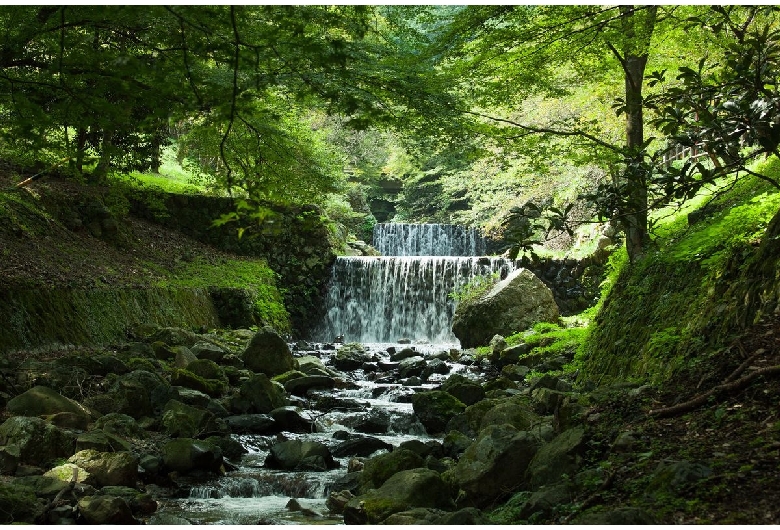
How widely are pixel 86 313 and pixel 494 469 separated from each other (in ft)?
26.1

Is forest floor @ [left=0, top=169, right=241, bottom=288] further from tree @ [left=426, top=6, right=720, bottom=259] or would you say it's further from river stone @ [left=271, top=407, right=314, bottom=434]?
tree @ [left=426, top=6, right=720, bottom=259]

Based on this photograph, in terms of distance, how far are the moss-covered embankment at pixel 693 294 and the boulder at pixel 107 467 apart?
15.2ft

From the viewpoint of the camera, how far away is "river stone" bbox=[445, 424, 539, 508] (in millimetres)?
4703

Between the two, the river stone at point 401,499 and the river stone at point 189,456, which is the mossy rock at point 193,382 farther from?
the river stone at point 401,499

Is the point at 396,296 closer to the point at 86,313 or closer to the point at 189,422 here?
the point at 86,313

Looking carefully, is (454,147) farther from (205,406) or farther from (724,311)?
(205,406)

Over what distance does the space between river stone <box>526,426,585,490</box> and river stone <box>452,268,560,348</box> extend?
916 centimetres

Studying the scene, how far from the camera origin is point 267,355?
1105 cm

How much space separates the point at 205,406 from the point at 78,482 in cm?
304

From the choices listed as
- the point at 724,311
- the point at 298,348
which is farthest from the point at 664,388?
the point at 298,348

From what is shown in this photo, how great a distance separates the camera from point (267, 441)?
7.53m

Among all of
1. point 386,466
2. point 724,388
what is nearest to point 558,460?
point 724,388

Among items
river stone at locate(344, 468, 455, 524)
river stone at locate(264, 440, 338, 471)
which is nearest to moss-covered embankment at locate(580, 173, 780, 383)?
river stone at locate(344, 468, 455, 524)

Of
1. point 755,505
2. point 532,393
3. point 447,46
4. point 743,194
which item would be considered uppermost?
point 447,46
